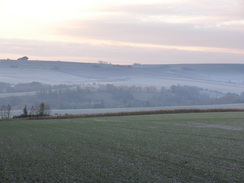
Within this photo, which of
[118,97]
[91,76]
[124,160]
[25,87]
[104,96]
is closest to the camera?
[124,160]

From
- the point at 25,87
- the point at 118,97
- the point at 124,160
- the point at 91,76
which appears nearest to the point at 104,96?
the point at 118,97

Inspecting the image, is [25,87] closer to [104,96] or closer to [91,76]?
[104,96]

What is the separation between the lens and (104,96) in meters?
142

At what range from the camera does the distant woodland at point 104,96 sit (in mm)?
130625

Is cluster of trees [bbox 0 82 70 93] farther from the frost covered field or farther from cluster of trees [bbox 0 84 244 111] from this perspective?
the frost covered field

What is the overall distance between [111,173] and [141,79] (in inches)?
6606

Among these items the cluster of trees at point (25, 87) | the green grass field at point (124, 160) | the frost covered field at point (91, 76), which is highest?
the frost covered field at point (91, 76)

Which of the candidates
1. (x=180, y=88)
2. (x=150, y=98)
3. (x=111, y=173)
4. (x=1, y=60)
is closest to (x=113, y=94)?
(x=150, y=98)

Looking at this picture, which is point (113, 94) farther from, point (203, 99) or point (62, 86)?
point (203, 99)

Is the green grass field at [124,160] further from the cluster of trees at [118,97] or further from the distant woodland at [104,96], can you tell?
the distant woodland at [104,96]

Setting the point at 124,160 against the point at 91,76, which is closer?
the point at 124,160

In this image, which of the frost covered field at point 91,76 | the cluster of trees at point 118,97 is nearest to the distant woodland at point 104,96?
the cluster of trees at point 118,97

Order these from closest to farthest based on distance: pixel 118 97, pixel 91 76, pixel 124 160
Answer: pixel 124 160, pixel 118 97, pixel 91 76

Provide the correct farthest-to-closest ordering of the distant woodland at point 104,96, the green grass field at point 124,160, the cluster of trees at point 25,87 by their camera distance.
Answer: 1. the cluster of trees at point 25,87
2. the distant woodland at point 104,96
3. the green grass field at point 124,160
